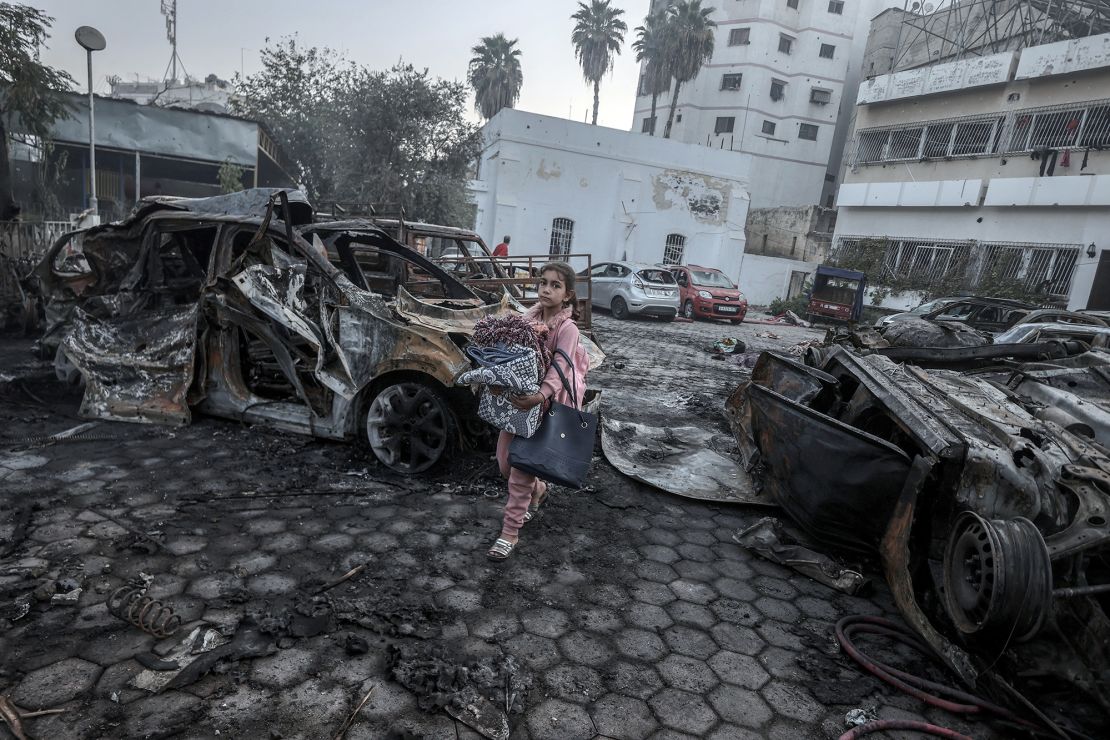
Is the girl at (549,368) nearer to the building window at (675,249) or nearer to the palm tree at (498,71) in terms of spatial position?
the building window at (675,249)

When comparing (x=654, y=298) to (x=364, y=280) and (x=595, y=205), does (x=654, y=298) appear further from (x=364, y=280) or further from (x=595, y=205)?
(x=364, y=280)

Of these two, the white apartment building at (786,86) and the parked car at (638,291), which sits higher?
the white apartment building at (786,86)

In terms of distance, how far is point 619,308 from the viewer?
16.9 meters

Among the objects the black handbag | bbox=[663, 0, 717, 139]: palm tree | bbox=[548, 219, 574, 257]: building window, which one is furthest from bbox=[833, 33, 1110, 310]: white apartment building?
the black handbag

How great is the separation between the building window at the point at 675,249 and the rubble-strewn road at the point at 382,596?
2201 cm

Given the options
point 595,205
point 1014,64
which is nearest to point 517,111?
point 595,205

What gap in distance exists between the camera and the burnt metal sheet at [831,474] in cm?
317

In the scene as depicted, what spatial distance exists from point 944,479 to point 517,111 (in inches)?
860

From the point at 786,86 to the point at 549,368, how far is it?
4144 cm

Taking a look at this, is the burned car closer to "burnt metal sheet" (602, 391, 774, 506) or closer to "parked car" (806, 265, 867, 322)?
"burnt metal sheet" (602, 391, 774, 506)

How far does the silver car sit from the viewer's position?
16.4 m

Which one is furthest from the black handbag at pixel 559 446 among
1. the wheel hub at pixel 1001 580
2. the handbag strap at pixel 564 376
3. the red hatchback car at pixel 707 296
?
the red hatchback car at pixel 707 296

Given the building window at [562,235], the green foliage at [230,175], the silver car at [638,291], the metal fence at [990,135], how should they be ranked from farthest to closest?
1. the building window at [562,235]
2. the metal fence at [990,135]
3. the green foliage at [230,175]
4. the silver car at [638,291]

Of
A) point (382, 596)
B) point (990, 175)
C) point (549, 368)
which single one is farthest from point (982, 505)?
point (990, 175)
